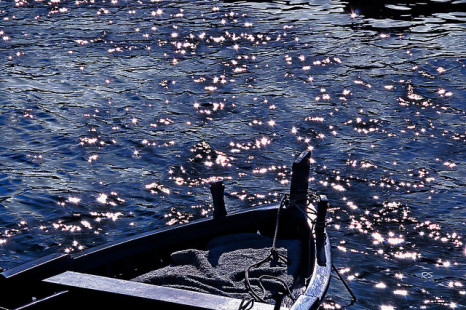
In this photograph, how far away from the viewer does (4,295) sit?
27.9 feet

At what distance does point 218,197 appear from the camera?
1085 cm

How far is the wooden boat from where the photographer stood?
7812 millimetres

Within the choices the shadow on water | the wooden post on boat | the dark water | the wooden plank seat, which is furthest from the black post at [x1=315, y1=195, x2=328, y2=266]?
the shadow on water

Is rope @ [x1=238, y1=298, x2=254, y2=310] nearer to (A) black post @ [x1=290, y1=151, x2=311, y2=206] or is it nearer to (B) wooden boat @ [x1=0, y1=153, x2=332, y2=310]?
(B) wooden boat @ [x1=0, y1=153, x2=332, y2=310]

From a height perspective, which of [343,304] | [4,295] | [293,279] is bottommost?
[343,304]

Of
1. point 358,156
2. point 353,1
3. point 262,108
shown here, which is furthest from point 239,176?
point 353,1

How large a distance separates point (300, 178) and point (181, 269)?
2.43 meters

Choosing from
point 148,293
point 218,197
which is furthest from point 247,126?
point 148,293

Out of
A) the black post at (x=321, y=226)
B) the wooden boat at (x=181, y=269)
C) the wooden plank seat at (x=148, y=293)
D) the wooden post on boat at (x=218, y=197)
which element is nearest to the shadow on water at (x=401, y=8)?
the wooden boat at (x=181, y=269)

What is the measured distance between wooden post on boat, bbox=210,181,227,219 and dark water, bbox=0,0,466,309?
230 centimetres

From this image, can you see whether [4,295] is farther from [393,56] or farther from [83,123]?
[393,56]

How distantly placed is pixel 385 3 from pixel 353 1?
4.71 feet

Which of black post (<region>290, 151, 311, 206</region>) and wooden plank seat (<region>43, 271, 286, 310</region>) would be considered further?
black post (<region>290, 151, 311, 206</region>)

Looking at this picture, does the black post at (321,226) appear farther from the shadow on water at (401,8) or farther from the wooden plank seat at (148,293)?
the shadow on water at (401,8)
